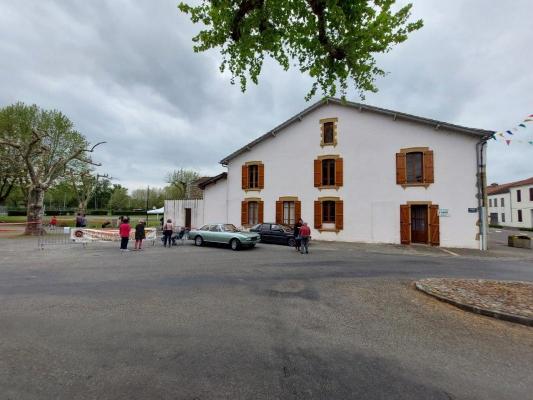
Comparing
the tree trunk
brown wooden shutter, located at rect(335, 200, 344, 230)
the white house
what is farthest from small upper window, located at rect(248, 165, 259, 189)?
the tree trunk

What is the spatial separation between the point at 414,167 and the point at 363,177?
9.90ft

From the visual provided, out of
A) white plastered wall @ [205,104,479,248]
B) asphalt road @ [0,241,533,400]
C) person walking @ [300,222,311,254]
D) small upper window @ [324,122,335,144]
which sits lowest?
asphalt road @ [0,241,533,400]

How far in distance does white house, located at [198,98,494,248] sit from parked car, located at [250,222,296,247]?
3.04 meters

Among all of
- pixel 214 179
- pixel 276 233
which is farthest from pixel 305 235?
pixel 214 179

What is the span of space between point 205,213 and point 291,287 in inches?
685

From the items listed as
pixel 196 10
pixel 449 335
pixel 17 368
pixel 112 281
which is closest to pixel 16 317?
pixel 17 368

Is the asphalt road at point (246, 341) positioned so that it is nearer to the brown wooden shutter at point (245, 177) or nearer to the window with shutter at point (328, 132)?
the window with shutter at point (328, 132)

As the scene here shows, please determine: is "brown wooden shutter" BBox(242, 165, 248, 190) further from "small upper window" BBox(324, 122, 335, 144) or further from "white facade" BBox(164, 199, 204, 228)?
"small upper window" BBox(324, 122, 335, 144)

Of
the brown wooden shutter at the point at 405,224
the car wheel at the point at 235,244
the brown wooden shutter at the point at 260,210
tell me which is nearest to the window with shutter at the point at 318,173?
the brown wooden shutter at the point at 260,210

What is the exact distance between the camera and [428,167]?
16844 millimetres

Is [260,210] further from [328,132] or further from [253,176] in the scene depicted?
[328,132]

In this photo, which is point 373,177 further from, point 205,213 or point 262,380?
point 262,380

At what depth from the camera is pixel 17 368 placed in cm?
336

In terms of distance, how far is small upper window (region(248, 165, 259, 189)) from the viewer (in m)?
21.6
